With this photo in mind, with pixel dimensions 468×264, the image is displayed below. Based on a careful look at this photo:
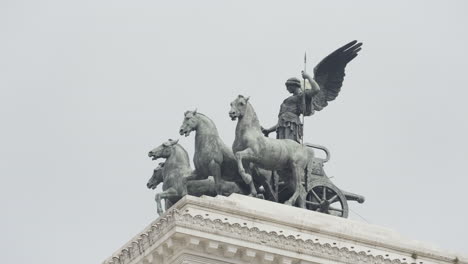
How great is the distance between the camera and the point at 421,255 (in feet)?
179

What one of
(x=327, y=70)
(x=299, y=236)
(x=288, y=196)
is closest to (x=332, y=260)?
(x=299, y=236)

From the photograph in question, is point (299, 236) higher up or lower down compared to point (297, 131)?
lower down

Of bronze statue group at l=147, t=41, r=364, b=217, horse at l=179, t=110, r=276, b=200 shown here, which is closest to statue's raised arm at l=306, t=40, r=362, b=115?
bronze statue group at l=147, t=41, r=364, b=217

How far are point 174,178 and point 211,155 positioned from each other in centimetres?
176

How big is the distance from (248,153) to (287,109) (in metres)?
4.31

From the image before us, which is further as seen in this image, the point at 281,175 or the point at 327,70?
the point at 327,70

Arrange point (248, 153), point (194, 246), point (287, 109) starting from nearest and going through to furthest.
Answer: point (194, 246)
point (248, 153)
point (287, 109)

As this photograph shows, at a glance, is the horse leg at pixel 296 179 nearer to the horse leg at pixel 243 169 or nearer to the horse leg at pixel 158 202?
the horse leg at pixel 243 169

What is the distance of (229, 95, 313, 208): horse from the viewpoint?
5569 cm

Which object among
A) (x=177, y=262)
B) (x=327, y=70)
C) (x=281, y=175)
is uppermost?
(x=327, y=70)

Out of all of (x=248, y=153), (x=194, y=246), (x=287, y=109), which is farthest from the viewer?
(x=287, y=109)

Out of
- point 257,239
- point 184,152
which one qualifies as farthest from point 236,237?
point 184,152

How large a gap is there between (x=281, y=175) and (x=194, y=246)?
250 inches

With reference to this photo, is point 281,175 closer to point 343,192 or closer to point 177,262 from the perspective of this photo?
point 343,192
